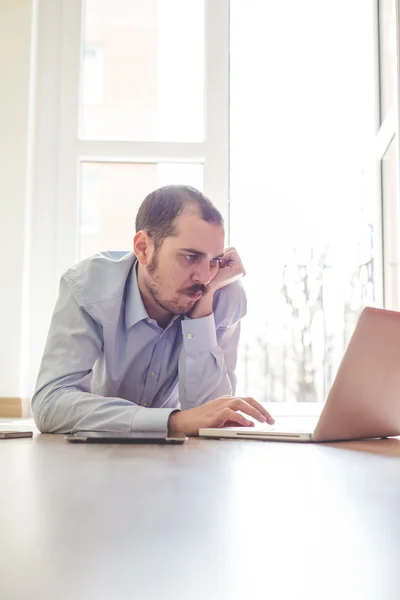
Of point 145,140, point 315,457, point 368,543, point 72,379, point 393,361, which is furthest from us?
point 145,140

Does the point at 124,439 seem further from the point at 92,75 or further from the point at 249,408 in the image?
the point at 92,75

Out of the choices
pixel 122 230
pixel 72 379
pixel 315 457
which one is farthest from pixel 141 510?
pixel 122 230

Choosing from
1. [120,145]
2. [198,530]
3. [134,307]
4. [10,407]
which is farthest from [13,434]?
[120,145]

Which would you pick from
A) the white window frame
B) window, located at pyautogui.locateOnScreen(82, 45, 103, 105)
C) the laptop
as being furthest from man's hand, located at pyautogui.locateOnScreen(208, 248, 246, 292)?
window, located at pyautogui.locateOnScreen(82, 45, 103, 105)

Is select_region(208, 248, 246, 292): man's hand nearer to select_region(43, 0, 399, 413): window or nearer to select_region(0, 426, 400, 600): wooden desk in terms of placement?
select_region(0, 426, 400, 600): wooden desk

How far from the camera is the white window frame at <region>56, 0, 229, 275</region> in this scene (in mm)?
3123

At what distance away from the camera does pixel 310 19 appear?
11.1ft

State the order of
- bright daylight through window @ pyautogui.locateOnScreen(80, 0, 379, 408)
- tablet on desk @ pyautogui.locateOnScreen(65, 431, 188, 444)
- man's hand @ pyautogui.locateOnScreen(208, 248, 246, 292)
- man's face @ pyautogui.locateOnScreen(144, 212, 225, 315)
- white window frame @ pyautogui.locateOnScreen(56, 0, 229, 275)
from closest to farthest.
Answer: tablet on desk @ pyautogui.locateOnScreen(65, 431, 188, 444) < man's face @ pyautogui.locateOnScreen(144, 212, 225, 315) < man's hand @ pyautogui.locateOnScreen(208, 248, 246, 292) < white window frame @ pyautogui.locateOnScreen(56, 0, 229, 275) < bright daylight through window @ pyautogui.locateOnScreen(80, 0, 379, 408)

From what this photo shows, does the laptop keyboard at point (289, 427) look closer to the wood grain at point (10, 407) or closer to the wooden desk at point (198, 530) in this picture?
the wooden desk at point (198, 530)

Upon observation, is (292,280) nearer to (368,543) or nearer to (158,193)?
(158,193)

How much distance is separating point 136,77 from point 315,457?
274 centimetres

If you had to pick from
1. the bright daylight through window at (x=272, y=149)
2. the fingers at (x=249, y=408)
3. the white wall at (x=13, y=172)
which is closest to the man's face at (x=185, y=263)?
the fingers at (x=249, y=408)

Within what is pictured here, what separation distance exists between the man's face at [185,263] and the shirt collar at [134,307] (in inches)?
2.2

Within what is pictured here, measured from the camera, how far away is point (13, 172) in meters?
3.03
